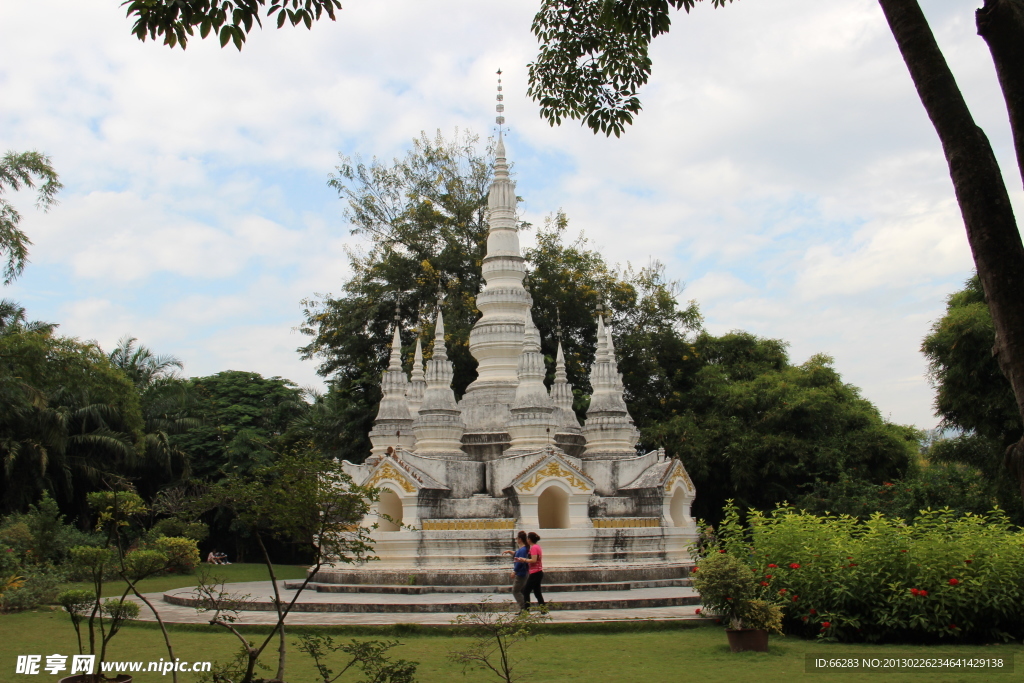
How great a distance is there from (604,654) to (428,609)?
14.4 feet

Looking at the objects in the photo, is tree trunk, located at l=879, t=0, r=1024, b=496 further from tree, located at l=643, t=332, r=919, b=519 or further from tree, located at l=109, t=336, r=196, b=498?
tree, located at l=109, t=336, r=196, b=498

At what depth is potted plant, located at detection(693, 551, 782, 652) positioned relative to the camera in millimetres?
10180

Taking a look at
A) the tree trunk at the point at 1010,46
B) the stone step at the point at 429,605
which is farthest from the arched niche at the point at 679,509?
the tree trunk at the point at 1010,46

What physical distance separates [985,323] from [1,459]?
96.6ft

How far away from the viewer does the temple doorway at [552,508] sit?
19797 millimetres

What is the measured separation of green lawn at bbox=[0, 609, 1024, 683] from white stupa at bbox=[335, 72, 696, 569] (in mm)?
6472

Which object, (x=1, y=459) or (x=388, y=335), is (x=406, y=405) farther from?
(x=1, y=459)

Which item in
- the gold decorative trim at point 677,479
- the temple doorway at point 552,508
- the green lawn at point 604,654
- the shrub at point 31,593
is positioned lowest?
the green lawn at point 604,654

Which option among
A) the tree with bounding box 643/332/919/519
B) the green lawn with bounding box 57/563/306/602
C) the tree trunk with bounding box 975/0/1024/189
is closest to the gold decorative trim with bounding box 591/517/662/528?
the tree with bounding box 643/332/919/519

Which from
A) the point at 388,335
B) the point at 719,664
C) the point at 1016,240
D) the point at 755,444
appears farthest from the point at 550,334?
the point at 1016,240

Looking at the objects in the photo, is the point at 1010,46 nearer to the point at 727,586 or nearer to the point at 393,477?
the point at 727,586

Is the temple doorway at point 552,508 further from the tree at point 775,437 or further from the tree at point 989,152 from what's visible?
the tree at point 989,152

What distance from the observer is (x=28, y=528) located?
22.8 m

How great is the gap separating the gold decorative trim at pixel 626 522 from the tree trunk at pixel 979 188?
1402cm
